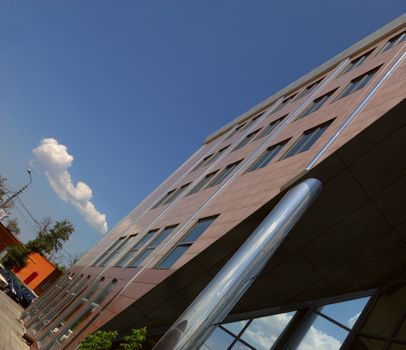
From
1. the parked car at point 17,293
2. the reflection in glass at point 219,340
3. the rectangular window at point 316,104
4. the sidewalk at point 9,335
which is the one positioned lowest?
the sidewalk at point 9,335

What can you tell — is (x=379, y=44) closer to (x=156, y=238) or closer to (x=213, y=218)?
(x=213, y=218)

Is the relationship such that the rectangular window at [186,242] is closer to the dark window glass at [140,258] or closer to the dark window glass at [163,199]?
the dark window glass at [140,258]

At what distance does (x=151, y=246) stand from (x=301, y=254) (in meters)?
8.43

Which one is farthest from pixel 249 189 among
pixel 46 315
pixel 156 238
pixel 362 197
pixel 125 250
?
pixel 46 315

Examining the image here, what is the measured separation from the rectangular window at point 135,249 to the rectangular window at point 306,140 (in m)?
8.64

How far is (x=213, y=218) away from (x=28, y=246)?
42.1m

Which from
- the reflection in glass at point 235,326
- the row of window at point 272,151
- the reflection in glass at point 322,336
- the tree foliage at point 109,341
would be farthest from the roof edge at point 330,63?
the tree foliage at point 109,341

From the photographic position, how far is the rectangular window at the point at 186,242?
1338 centimetres

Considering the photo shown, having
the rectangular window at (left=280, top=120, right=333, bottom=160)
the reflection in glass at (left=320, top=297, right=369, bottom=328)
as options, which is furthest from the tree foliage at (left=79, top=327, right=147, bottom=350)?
the rectangular window at (left=280, top=120, right=333, bottom=160)

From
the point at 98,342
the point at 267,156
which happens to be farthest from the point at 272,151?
the point at 98,342

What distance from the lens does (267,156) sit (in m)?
16.4

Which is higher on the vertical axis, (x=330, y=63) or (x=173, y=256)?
(x=330, y=63)

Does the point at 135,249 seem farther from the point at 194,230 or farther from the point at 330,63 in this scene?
the point at 330,63

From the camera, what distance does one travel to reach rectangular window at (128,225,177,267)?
55.6ft
